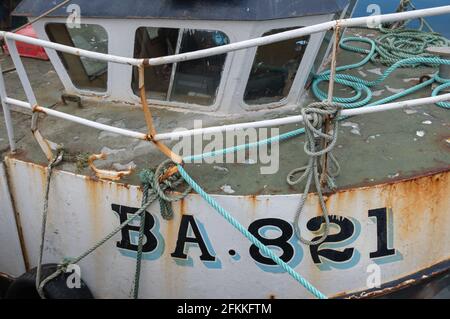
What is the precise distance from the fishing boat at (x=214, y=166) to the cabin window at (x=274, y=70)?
0.04ft

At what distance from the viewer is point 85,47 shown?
4.29 meters

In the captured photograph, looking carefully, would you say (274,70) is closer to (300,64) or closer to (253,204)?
(300,64)

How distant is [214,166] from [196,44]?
987mm

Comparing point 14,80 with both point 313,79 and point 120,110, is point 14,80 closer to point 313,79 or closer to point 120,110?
point 120,110

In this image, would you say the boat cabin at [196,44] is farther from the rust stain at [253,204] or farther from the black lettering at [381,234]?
the black lettering at [381,234]

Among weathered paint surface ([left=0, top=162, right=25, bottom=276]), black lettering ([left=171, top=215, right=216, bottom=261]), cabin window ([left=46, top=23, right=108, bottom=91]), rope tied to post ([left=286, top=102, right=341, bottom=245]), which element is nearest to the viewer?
rope tied to post ([left=286, top=102, right=341, bottom=245])

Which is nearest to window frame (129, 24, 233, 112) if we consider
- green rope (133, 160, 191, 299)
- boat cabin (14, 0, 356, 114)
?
boat cabin (14, 0, 356, 114)

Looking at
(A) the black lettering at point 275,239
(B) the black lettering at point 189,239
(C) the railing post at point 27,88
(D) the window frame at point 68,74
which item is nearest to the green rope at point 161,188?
(B) the black lettering at point 189,239

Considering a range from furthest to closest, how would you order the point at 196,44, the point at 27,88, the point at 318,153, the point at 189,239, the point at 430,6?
the point at 430,6
the point at 196,44
the point at 27,88
the point at 189,239
the point at 318,153

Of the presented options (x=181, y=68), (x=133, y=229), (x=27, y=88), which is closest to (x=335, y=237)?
(x=133, y=229)

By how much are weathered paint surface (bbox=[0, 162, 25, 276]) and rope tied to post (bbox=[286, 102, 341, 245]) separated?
2131 millimetres

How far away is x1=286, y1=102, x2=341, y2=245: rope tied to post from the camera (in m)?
2.76

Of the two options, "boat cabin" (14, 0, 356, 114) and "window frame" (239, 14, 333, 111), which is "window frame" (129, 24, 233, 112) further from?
"window frame" (239, 14, 333, 111)
